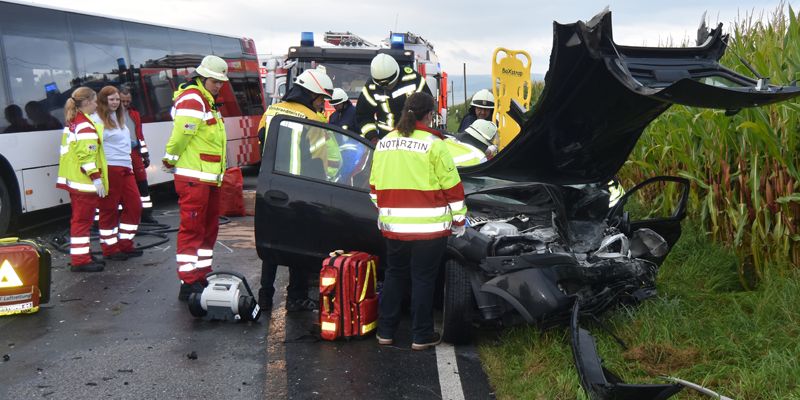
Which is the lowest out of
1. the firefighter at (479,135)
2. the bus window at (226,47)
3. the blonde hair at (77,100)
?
the firefighter at (479,135)

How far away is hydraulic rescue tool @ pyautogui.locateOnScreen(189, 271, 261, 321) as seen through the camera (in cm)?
616

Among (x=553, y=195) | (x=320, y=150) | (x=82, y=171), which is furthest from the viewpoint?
(x=82, y=171)

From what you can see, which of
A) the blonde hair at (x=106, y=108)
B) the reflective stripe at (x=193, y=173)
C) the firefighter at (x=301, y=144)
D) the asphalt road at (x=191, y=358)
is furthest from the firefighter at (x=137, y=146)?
the reflective stripe at (x=193, y=173)

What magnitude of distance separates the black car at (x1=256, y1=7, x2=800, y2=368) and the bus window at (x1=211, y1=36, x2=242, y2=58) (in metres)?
10.6

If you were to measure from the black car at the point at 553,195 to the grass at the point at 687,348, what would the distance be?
0.24 metres

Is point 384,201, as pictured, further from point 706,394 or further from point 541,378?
point 706,394

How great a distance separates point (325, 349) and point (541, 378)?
1560 mm

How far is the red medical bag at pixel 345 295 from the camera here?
5.70 m

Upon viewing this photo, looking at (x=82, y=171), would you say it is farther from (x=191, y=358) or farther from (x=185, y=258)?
(x=191, y=358)

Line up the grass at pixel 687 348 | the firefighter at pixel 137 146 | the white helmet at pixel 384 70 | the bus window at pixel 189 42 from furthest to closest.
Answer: the bus window at pixel 189 42 → the firefighter at pixel 137 146 → the white helmet at pixel 384 70 → the grass at pixel 687 348

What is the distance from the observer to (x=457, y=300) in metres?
5.48

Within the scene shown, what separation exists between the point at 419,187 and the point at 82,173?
4397 millimetres

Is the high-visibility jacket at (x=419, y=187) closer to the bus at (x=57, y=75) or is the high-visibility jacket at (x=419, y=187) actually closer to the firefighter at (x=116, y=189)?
the bus at (x=57, y=75)

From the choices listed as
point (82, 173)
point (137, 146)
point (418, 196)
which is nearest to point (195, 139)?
point (82, 173)
